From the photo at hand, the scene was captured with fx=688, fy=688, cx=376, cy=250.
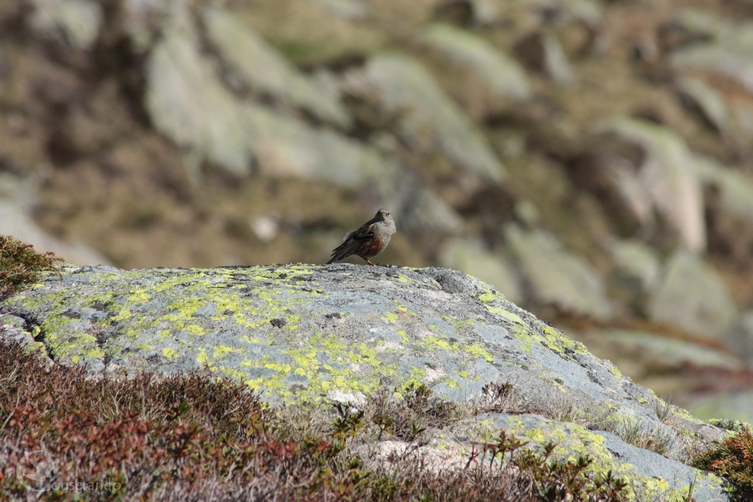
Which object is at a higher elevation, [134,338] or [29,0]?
[29,0]

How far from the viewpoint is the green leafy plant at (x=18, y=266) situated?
7176 mm

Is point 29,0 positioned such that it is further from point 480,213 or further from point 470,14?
point 470,14

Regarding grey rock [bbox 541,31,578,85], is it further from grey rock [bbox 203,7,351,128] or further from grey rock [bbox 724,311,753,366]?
grey rock [bbox 724,311,753,366]

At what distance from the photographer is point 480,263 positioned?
28.4m

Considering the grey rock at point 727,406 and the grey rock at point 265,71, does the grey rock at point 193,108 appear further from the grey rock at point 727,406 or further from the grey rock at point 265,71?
the grey rock at point 727,406

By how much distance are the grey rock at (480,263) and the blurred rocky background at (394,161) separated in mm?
117

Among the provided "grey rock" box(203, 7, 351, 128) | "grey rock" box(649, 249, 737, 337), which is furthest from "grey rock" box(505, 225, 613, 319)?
"grey rock" box(203, 7, 351, 128)

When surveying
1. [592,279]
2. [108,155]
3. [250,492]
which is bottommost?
[250,492]

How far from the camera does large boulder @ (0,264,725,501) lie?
568 centimetres

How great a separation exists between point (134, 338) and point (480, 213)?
26232 mm

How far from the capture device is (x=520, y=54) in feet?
148

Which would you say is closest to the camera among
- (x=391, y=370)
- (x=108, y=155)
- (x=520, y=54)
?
(x=391, y=370)

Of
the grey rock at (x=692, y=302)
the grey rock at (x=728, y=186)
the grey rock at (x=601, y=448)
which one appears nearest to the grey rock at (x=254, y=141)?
the grey rock at (x=692, y=302)

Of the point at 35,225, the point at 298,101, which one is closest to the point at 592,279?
the point at 298,101
